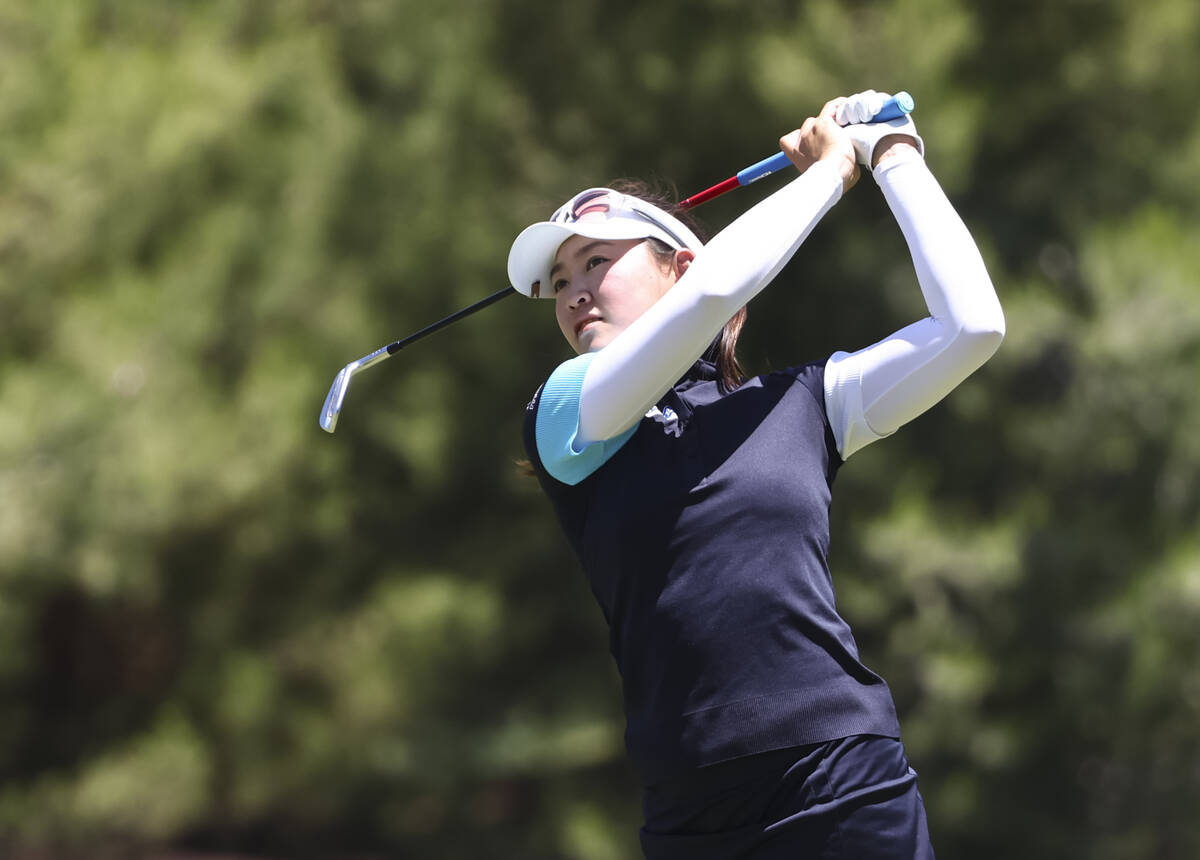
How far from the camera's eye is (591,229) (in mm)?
1297

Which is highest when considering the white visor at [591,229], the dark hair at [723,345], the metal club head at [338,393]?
the metal club head at [338,393]

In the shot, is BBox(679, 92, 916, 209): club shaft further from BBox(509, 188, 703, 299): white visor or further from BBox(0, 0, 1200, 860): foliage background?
BBox(0, 0, 1200, 860): foliage background

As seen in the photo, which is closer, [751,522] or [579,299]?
[751,522]

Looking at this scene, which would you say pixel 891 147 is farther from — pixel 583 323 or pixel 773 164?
pixel 583 323

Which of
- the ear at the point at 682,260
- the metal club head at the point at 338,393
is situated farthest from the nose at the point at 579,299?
the metal club head at the point at 338,393

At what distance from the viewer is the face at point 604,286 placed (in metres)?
1.29

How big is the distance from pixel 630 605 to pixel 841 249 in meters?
3.32

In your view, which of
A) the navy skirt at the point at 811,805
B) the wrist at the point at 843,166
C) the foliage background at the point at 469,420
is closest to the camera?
the navy skirt at the point at 811,805

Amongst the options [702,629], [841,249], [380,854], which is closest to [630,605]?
[702,629]

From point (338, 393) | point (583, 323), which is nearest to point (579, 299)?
point (583, 323)

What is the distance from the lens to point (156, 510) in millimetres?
4617

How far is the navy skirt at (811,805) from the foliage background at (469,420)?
2.99 m

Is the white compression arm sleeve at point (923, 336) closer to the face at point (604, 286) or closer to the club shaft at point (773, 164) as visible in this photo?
the club shaft at point (773, 164)

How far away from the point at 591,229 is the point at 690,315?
0.72 ft
